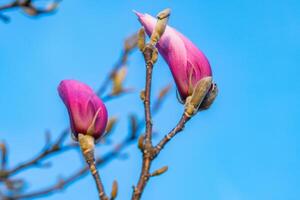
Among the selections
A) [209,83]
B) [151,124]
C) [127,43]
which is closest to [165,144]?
[151,124]

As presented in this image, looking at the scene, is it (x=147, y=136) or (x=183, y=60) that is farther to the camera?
(x=183, y=60)

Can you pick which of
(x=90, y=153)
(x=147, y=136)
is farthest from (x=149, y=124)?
(x=90, y=153)

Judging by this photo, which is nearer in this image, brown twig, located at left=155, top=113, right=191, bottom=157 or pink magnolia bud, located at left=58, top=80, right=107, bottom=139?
brown twig, located at left=155, top=113, right=191, bottom=157

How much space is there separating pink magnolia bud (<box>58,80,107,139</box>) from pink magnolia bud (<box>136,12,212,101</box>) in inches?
6.0

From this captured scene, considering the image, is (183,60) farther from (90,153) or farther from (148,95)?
(90,153)

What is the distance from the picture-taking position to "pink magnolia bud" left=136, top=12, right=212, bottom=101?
108cm

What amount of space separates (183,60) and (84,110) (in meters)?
0.21

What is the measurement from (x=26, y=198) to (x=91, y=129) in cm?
71

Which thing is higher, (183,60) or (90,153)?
(183,60)

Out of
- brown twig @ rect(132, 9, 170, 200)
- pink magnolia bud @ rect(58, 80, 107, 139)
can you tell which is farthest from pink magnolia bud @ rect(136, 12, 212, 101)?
pink magnolia bud @ rect(58, 80, 107, 139)

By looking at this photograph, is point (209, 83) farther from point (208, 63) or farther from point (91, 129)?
point (91, 129)

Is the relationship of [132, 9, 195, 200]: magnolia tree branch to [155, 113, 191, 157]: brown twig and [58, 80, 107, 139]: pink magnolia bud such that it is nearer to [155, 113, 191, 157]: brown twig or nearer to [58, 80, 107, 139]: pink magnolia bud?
[155, 113, 191, 157]: brown twig

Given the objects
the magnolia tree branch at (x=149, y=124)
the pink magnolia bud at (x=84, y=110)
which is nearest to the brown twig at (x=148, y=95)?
the magnolia tree branch at (x=149, y=124)

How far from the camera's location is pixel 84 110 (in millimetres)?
1056
